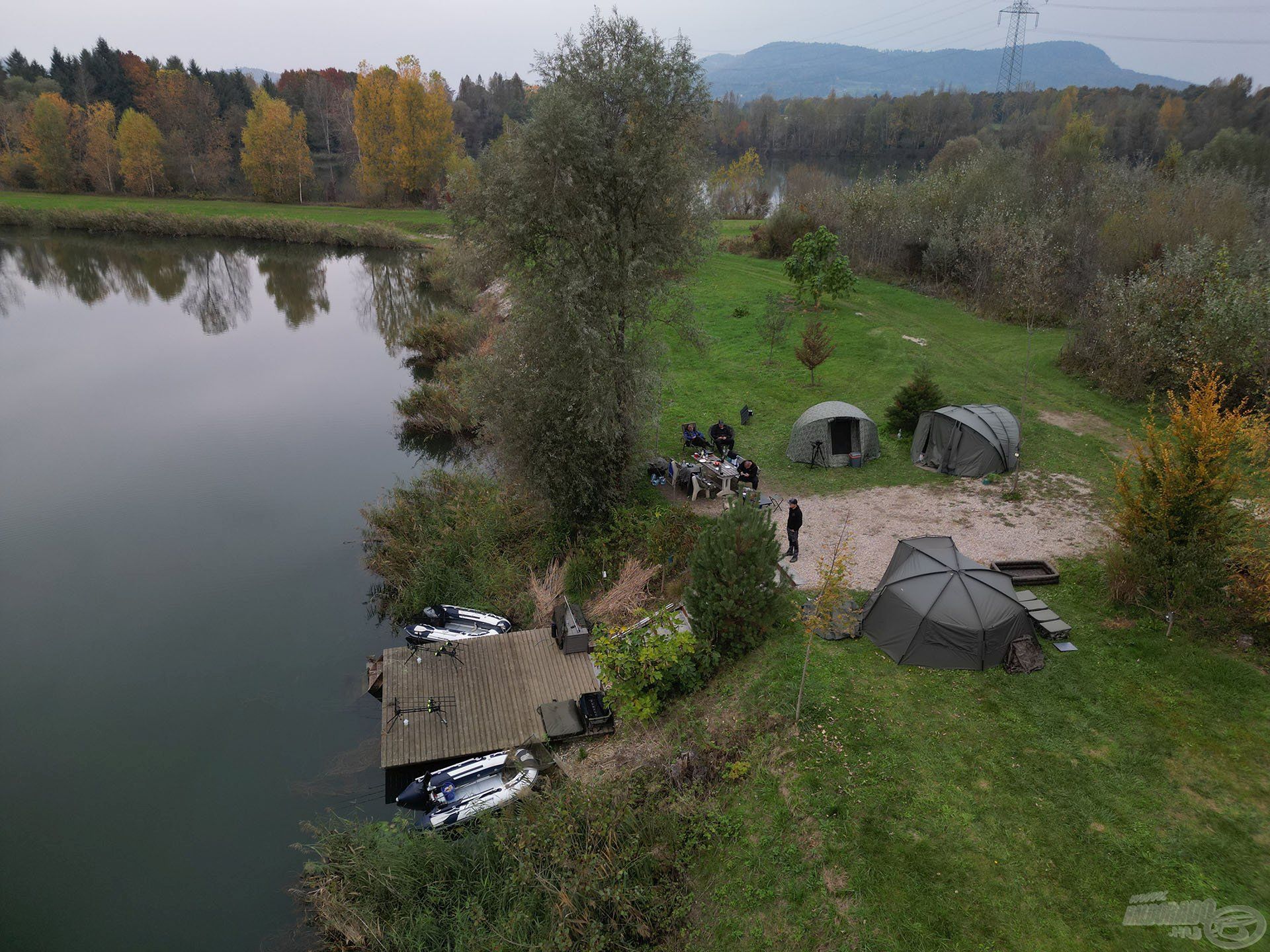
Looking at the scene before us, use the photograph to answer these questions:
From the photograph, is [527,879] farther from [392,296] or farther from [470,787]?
[392,296]

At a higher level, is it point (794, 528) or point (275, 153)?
point (275, 153)

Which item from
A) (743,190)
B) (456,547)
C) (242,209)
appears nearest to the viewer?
(456,547)

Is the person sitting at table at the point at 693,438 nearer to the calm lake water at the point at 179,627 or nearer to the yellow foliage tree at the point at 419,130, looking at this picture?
the calm lake water at the point at 179,627

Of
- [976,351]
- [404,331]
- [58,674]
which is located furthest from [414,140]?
[58,674]

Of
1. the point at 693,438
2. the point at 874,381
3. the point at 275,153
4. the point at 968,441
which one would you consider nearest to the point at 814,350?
the point at 874,381

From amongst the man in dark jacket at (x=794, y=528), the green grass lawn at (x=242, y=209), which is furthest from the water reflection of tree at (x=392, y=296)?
the man in dark jacket at (x=794, y=528)

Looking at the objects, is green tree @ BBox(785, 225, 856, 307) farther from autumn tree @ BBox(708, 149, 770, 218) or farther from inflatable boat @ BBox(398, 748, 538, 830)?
inflatable boat @ BBox(398, 748, 538, 830)
